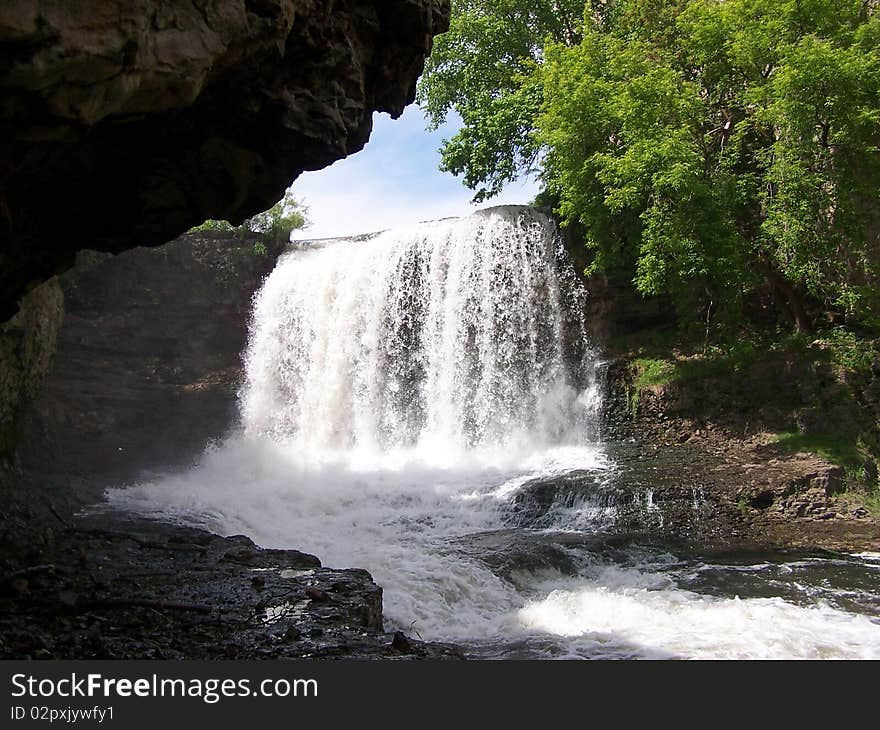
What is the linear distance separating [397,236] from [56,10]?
18.1m

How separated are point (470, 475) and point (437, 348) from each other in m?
4.78

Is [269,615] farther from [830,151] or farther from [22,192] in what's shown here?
[830,151]

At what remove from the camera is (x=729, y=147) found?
17.0 metres

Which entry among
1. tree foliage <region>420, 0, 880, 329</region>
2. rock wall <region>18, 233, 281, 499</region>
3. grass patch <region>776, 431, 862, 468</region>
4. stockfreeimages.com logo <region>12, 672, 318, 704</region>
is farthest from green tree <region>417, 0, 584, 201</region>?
stockfreeimages.com logo <region>12, 672, 318, 704</region>

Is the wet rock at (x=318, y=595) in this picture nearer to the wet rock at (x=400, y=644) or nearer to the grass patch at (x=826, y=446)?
the wet rock at (x=400, y=644)

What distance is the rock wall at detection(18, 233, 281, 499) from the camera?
21.6 m

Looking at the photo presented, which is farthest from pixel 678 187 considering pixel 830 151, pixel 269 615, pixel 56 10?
pixel 56 10

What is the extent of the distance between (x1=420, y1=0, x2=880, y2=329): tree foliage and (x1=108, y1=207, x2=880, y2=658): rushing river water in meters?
3.21

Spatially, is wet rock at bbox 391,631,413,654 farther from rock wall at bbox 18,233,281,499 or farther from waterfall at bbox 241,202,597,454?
rock wall at bbox 18,233,281,499

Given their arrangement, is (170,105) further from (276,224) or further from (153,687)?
(276,224)

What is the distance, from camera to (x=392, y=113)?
9.23 m

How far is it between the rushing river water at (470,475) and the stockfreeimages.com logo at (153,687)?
143 inches

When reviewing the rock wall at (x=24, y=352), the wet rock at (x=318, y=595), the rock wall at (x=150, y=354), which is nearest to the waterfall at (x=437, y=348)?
the rock wall at (x=150, y=354)

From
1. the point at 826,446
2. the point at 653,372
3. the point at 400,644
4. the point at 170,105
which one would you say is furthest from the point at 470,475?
the point at 170,105
